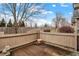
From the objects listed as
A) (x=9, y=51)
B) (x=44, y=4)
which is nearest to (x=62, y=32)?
(x=44, y=4)

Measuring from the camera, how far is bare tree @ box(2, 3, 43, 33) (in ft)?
4.90

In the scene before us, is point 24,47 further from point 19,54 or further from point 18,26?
point 18,26

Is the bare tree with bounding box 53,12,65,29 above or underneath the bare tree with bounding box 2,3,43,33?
underneath

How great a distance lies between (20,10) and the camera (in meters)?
1.51

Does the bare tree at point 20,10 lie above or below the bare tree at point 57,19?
above

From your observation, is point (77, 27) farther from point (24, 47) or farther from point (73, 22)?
point (24, 47)

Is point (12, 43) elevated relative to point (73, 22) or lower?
lower

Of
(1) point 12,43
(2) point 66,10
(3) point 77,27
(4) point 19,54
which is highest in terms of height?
(2) point 66,10

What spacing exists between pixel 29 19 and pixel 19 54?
0.35 m

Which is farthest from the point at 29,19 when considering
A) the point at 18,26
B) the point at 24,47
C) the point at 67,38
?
the point at 67,38

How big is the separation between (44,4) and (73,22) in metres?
0.33

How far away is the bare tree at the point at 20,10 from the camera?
1.49 meters

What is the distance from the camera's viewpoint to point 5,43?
1485 millimetres

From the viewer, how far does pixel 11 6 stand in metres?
1.49
